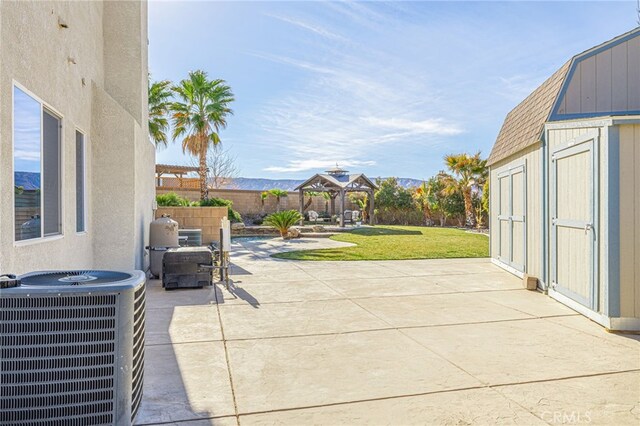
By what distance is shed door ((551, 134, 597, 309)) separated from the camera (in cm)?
516

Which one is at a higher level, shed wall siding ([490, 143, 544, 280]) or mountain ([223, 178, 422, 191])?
mountain ([223, 178, 422, 191])

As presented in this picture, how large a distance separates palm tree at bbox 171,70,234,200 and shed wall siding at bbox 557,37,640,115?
51.6ft

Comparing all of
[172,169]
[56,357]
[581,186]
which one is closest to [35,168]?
[56,357]

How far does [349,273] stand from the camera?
8742 mm

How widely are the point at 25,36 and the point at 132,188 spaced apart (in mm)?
3381

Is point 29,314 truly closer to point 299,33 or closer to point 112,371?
point 112,371

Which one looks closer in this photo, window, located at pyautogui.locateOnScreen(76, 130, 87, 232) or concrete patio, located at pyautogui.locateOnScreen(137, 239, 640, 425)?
concrete patio, located at pyautogui.locateOnScreen(137, 239, 640, 425)

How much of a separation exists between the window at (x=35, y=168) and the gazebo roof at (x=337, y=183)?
65.1 ft

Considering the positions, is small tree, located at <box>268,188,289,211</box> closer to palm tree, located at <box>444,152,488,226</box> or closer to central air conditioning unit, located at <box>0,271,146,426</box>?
palm tree, located at <box>444,152,488,226</box>

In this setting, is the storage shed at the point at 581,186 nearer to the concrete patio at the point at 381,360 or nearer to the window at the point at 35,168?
the concrete patio at the point at 381,360

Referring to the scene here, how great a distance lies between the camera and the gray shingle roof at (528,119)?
6.78 m

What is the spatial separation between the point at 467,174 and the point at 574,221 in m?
20.4

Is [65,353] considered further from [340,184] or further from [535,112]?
[340,184]

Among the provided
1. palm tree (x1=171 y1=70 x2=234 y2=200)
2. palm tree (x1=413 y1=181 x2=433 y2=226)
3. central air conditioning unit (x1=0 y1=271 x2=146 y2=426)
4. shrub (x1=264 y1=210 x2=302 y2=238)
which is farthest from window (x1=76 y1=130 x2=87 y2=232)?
palm tree (x1=413 y1=181 x2=433 y2=226)
